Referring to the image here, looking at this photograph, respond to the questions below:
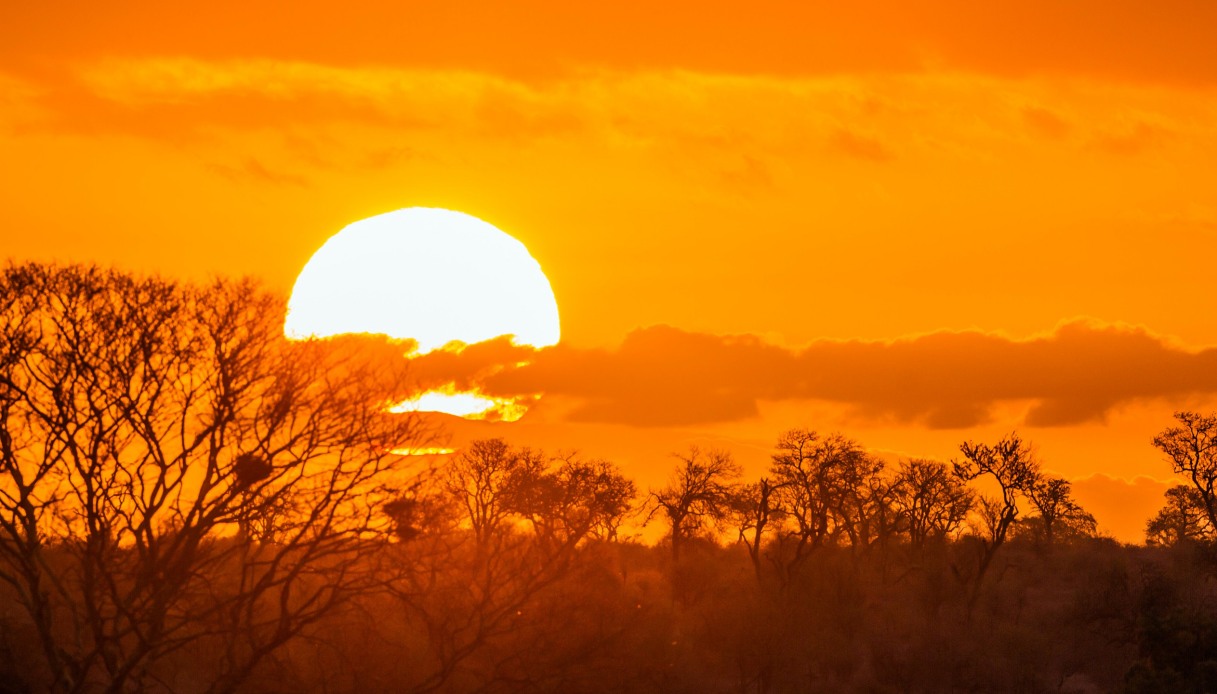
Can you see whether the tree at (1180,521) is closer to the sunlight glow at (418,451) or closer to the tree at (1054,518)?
the tree at (1054,518)

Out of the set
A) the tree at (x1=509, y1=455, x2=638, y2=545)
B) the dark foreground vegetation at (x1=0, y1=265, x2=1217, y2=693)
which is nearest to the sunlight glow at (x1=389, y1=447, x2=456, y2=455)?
the dark foreground vegetation at (x1=0, y1=265, x2=1217, y2=693)

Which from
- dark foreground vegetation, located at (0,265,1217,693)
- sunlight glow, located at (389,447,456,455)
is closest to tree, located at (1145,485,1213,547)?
dark foreground vegetation, located at (0,265,1217,693)

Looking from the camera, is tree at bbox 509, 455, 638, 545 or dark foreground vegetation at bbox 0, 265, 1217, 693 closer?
dark foreground vegetation at bbox 0, 265, 1217, 693

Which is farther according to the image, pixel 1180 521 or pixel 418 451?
pixel 1180 521

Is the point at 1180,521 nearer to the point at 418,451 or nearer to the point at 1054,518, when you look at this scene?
the point at 1054,518

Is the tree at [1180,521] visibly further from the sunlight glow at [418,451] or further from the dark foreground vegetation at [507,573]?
the sunlight glow at [418,451]

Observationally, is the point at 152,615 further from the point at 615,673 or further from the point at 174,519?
the point at 615,673

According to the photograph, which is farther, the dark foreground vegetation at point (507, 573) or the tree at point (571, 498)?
the tree at point (571, 498)

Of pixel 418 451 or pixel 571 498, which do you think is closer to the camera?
pixel 418 451

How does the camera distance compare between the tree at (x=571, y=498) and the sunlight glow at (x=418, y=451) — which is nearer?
the sunlight glow at (x=418, y=451)

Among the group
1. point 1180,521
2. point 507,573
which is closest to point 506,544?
point 507,573

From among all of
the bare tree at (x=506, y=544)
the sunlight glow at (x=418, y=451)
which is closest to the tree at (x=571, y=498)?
the bare tree at (x=506, y=544)

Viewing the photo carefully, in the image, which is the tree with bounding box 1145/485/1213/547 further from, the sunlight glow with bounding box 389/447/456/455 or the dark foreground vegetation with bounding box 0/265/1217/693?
the sunlight glow with bounding box 389/447/456/455

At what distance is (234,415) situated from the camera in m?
49.3
